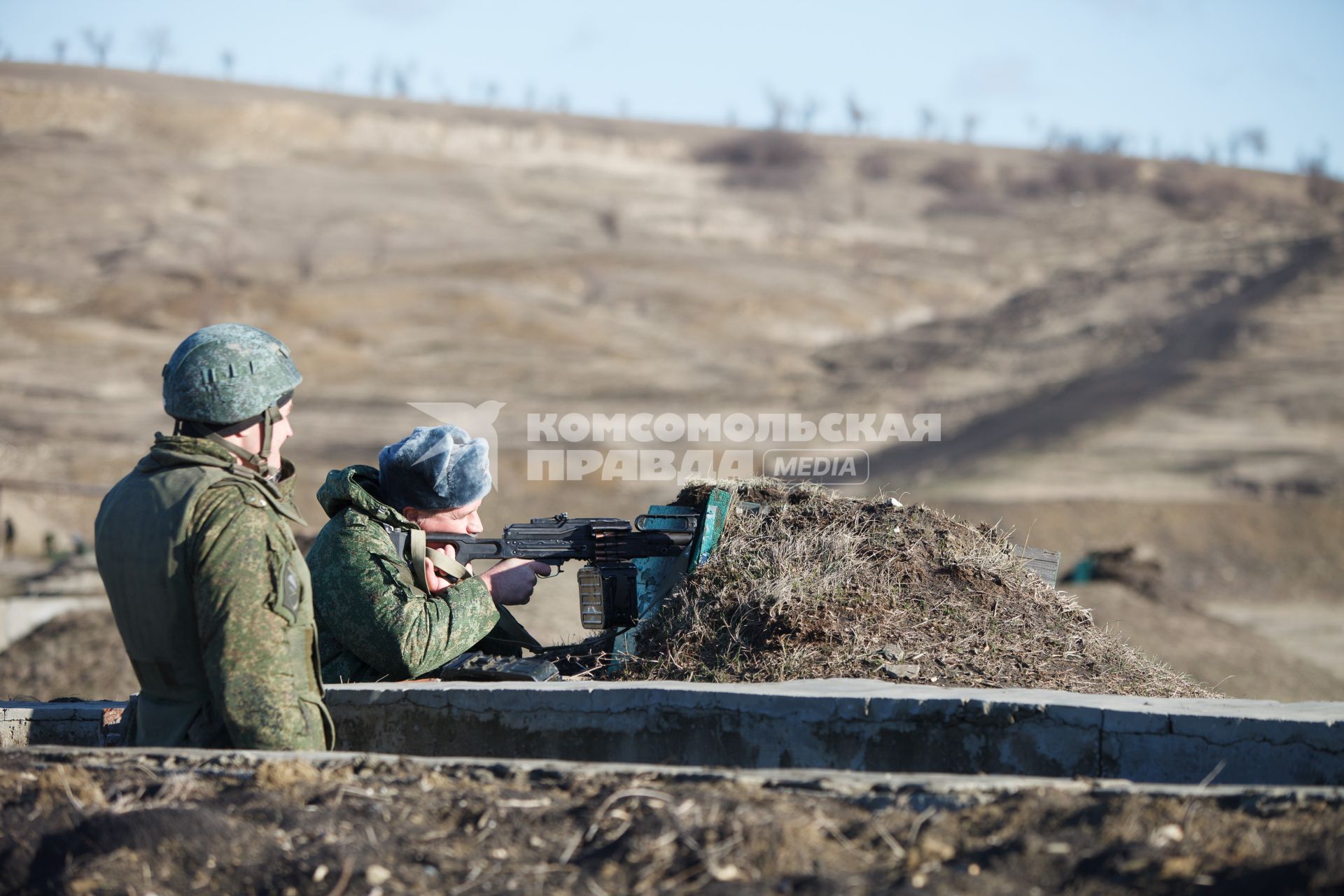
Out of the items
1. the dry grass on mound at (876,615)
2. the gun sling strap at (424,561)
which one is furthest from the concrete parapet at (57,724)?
the dry grass on mound at (876,615)

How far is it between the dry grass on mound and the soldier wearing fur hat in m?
0.68

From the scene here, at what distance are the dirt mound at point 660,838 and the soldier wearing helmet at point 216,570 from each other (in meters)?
0.30

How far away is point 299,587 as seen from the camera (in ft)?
9.72

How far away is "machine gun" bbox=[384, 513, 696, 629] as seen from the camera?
4527mm

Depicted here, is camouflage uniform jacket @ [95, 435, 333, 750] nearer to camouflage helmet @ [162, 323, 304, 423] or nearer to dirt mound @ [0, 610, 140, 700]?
camouflage helmet @ [162, 323, 304, 423]

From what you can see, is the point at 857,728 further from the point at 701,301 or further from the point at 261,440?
the point at 701,301

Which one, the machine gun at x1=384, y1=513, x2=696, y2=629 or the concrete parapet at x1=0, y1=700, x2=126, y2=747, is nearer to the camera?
the concrete parapet at x1=0, y1=700, x2=126, y2=747

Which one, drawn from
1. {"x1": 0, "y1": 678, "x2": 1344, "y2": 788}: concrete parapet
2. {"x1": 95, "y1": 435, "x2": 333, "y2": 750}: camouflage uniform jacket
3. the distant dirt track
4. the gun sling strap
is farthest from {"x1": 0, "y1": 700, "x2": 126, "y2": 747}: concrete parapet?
the distant dirt track

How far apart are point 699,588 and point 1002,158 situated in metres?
61.0

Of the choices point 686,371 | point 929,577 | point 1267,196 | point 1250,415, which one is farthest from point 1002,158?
point 929,577

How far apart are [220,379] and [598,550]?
1.94 meters

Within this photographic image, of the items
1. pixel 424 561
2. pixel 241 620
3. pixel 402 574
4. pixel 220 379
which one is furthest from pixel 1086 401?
pixel 241 620

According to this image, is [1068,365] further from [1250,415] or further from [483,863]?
[483,863]

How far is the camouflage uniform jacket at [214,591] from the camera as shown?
2.83 m
